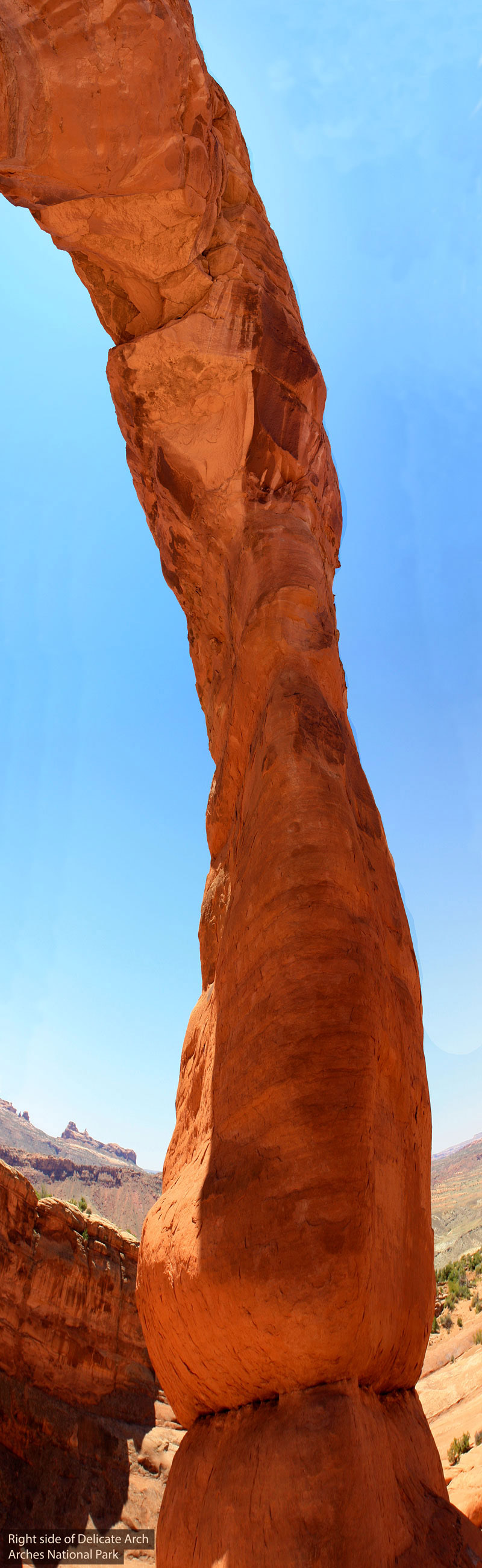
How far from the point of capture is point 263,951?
141 inches

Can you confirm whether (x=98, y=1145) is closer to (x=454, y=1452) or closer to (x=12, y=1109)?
(x=12, y=1109)

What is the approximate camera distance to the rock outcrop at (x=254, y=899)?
2734mm

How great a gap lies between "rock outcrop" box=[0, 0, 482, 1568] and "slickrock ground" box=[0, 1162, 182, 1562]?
1089 cm

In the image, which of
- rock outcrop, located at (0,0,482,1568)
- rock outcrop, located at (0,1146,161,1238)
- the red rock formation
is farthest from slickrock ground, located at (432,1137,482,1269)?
rock outcrop, located at (0,1146,161,1238)

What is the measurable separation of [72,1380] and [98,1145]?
66.8 meters

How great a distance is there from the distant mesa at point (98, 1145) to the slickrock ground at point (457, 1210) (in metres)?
36.5

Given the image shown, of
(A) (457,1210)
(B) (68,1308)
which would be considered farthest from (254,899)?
(A) (457,1210)

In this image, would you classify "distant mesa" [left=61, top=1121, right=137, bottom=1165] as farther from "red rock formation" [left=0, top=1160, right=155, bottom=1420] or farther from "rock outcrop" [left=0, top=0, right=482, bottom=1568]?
"rock outcrop" [left=0, top=0, right=482, bottom=1568]

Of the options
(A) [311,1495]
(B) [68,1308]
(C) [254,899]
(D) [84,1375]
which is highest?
(C) [254,899]

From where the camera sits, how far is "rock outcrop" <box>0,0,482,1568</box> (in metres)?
2.73

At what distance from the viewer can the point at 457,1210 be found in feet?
91.0

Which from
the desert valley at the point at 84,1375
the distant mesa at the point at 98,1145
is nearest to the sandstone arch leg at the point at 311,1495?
the desert valley at the point at 84,1375

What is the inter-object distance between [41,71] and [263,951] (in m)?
5.77

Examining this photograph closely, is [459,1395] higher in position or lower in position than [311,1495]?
lower
